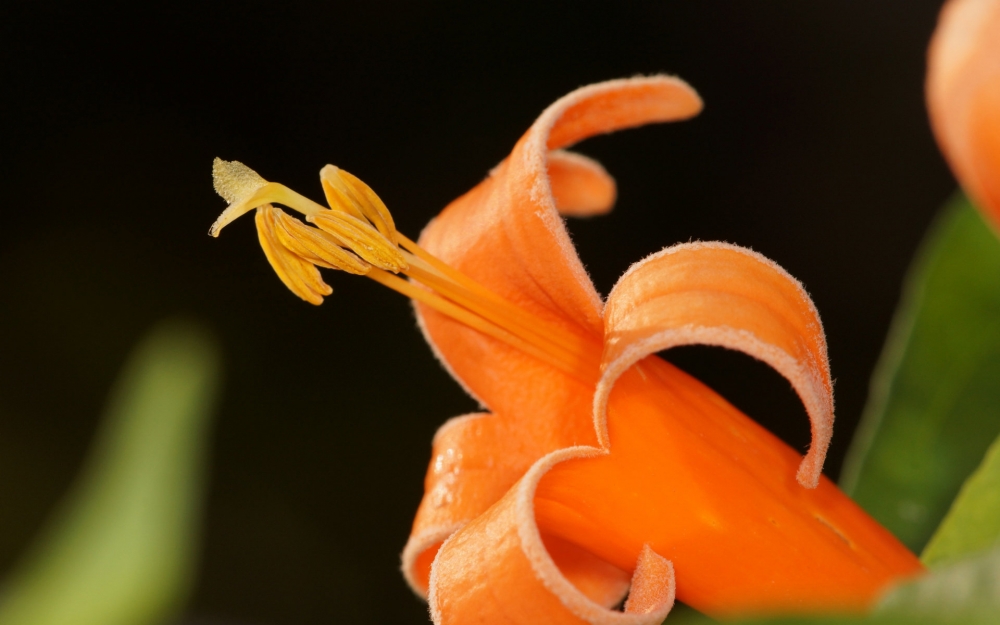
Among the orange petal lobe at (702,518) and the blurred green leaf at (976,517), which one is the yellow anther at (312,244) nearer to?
the orange petal lobe at (702,518)

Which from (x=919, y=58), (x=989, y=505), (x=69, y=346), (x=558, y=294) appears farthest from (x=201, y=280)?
(x=989, y=505)

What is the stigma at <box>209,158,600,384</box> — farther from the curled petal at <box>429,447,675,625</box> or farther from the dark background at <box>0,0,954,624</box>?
the dark background at <box>0,0,954,624</box>

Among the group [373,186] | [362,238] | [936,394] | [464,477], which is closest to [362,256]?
[362,238]

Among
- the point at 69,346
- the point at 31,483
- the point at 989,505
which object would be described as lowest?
the point at 31,483

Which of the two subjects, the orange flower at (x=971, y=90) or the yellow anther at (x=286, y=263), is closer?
the orange flower at (x=971, y=90)

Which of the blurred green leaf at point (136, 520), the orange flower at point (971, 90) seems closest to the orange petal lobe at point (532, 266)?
the orange flower at point (971, 90)

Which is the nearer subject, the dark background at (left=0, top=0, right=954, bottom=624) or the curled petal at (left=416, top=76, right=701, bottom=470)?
the curled petal at (left=416, top=76, right=701, bottom=470)

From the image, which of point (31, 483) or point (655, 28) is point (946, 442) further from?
point (31, 483)

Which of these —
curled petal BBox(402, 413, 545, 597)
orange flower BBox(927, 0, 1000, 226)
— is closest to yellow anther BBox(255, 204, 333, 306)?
curled petal BBox(402, 413, 545, 597)
